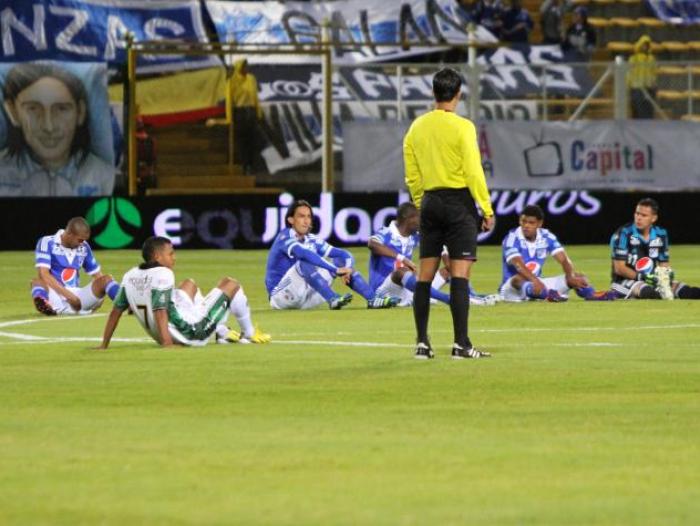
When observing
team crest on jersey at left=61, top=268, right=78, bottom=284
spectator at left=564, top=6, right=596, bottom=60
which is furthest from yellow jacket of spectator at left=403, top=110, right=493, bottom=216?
spectator at left=564, top=6, right=596, bottom=60

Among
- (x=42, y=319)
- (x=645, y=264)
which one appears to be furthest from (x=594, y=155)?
(x=42, y=319)

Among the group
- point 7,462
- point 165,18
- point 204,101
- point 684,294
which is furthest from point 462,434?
point 165,18

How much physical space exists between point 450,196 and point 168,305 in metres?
2.46

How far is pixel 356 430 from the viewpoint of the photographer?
10211mm

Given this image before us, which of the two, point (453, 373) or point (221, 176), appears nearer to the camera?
point (453, 373)

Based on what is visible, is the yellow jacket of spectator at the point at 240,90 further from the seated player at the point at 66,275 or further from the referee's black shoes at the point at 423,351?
the referee's black shoes at the point at 423,351

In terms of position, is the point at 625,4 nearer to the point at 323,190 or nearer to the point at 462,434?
the point at 323,190

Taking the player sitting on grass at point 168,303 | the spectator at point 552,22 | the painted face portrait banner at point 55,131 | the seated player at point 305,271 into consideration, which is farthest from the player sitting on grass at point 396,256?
the spectator at point 552,22

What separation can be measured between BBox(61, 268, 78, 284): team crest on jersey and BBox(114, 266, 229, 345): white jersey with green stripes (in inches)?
211

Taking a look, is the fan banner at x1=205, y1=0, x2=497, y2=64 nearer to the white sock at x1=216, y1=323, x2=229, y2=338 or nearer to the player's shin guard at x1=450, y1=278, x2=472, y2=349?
the white sock at x1=216, y1=323, x2=229, y2=338

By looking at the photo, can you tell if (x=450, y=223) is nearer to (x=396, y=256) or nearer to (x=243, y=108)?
(x=396, y=256)

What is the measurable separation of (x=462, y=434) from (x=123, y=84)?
24.5 m

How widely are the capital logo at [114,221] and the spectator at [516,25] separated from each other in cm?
1045

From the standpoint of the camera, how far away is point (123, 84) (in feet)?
111
